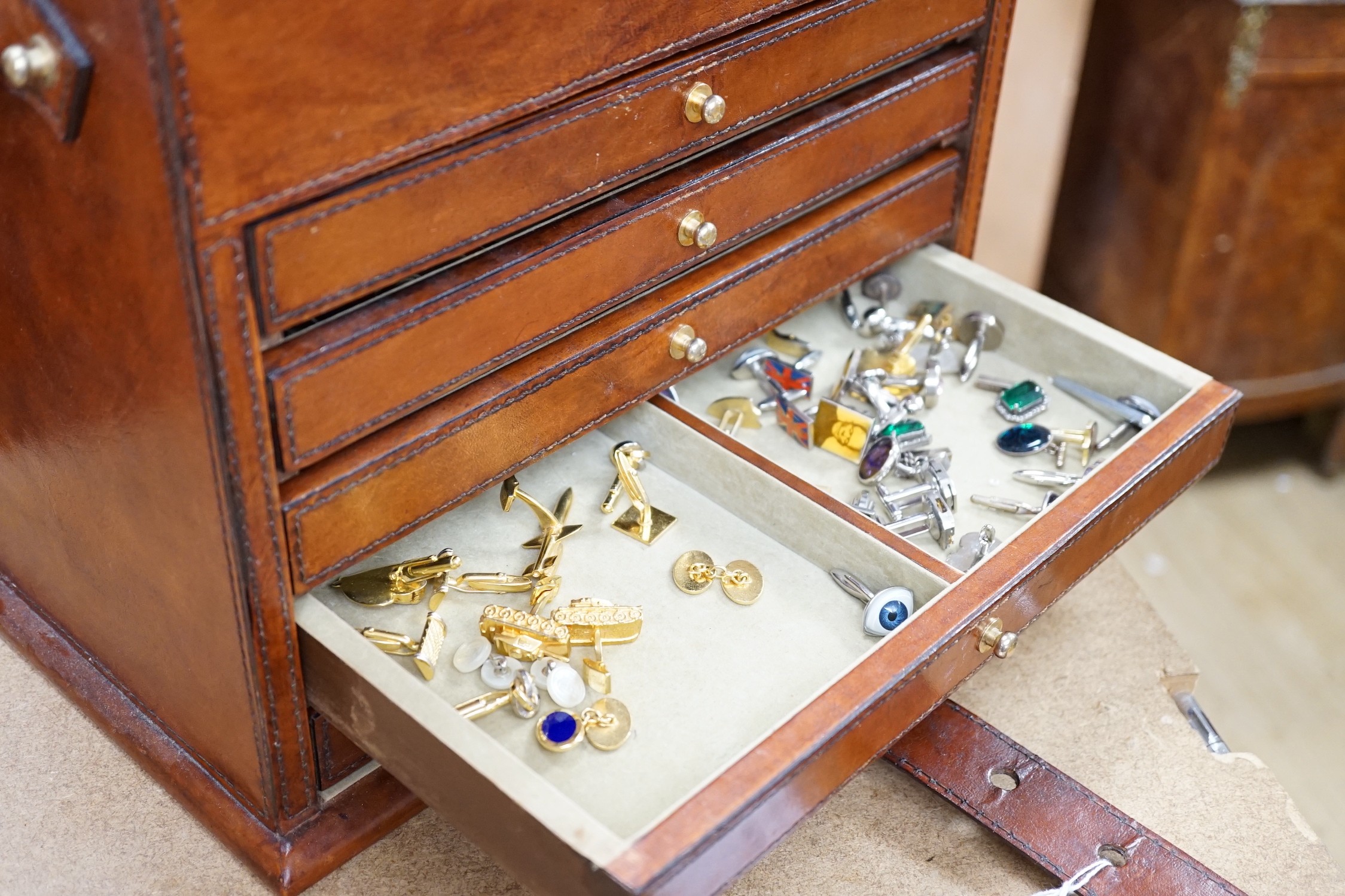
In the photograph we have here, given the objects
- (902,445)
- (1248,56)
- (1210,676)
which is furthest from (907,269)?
(1210,676)

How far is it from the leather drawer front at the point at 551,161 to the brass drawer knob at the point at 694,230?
6cm

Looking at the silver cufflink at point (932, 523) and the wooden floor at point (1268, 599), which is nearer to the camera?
the silver cufflink at point (932, 523)

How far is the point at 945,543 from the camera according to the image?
1265mm

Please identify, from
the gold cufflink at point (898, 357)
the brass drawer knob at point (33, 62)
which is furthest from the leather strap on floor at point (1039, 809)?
the brass drawer knob at point (33, 62)

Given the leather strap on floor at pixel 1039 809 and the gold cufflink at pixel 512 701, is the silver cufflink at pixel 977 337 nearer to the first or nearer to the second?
the leather strap on floor at pixel 1039 809

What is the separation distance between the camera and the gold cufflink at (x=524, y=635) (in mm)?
1119

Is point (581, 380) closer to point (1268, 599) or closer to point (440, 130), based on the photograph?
point (440, 130)

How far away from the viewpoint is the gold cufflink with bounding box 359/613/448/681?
111 cm

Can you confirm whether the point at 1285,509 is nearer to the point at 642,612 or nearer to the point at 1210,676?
the point at 1210,676

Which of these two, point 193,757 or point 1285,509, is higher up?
point 193,757

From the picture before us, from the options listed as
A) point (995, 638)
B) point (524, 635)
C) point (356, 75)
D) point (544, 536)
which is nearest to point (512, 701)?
point (524, 635)

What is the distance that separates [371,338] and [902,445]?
1.89 ft

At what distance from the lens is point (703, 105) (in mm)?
1123

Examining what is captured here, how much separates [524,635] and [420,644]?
0.08m
